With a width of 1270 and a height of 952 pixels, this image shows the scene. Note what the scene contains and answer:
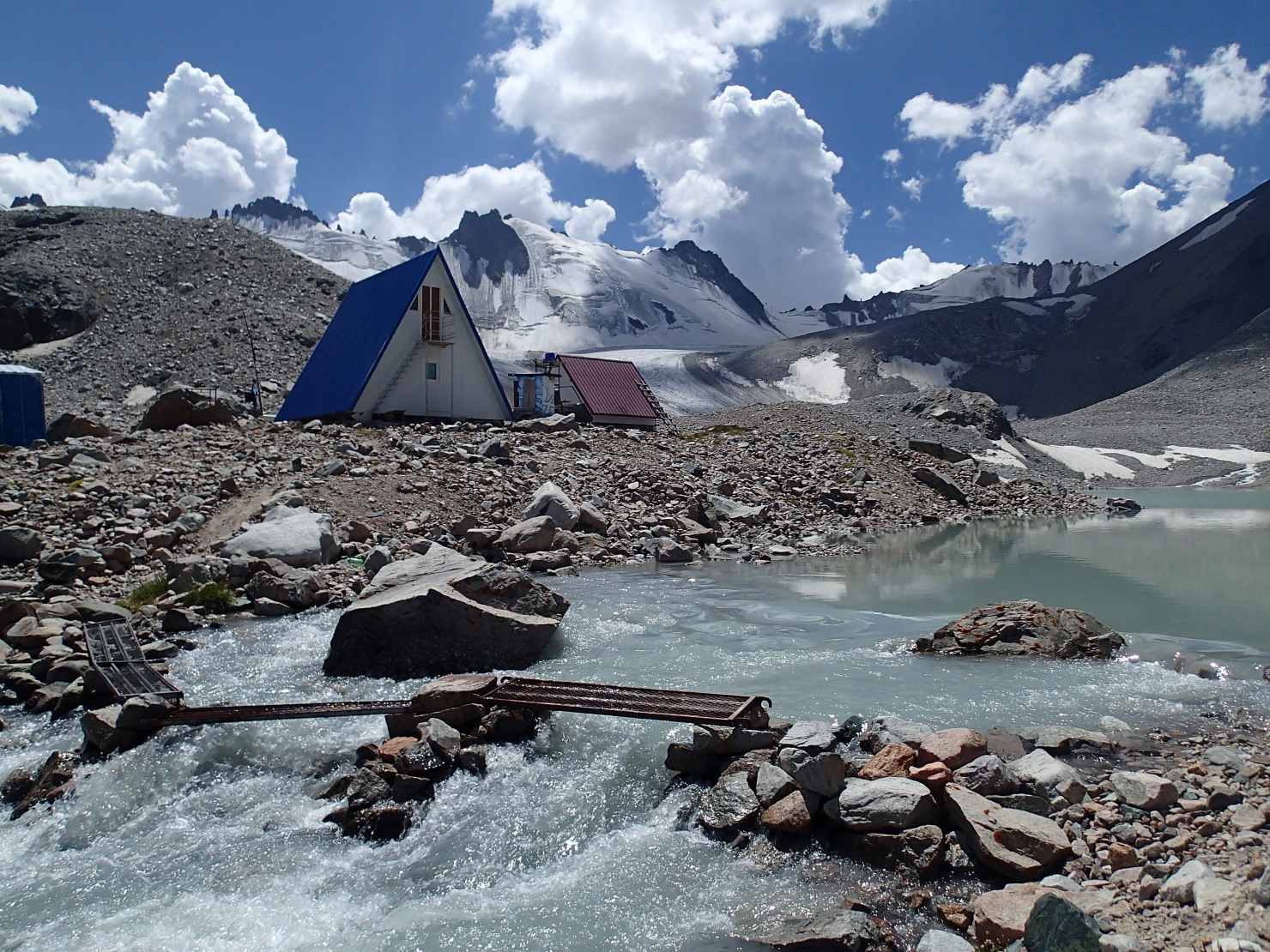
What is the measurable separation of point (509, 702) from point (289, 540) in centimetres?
717

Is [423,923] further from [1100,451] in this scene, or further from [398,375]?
[1100,451]

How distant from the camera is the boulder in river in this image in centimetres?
916

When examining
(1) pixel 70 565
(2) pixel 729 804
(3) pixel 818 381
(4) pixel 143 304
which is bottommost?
(2) pixel 729 804

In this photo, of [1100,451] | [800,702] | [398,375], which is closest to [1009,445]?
[1100,451]

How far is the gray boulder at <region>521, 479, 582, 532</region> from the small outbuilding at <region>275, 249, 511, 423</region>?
35.4 feet

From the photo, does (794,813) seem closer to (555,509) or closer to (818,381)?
(555,509)

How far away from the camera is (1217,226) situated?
127 metres

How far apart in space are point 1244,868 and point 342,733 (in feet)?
19.2

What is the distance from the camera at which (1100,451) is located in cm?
5991

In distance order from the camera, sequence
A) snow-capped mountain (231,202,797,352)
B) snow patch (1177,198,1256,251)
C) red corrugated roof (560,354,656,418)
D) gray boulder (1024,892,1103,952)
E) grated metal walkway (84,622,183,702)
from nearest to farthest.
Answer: gray boulder (1024,892,1103,952) → grated metal walkway (84,622,183,702) → red corrugated roof (560,354,656,418) → snow patch (1177,198,1256,251) → snow-capped mountain (231,202,797,352)

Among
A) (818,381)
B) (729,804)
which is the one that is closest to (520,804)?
(729,804)

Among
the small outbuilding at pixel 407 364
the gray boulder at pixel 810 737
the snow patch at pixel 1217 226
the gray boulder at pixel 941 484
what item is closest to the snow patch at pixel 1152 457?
the gray boulder at pixel 941 484

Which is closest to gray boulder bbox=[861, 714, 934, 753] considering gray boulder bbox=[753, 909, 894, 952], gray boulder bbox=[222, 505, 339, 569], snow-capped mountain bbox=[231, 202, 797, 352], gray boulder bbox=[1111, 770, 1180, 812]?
gray boulder bbox=[1111, 770, 1180, 812]

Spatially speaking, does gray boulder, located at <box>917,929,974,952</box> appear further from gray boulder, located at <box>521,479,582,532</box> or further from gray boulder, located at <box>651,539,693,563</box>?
gray boulder, located at <box>521,479,582,532</box>
